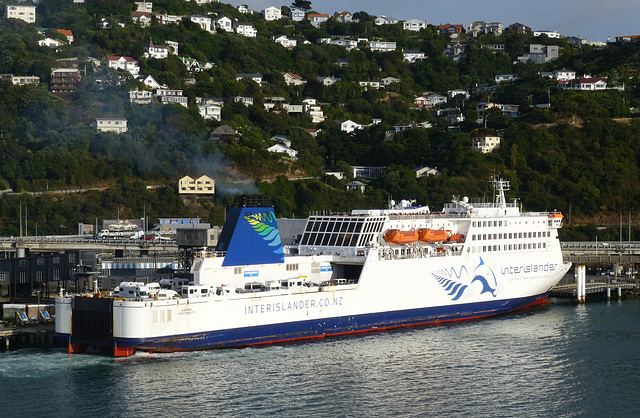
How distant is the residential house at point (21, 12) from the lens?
480ft

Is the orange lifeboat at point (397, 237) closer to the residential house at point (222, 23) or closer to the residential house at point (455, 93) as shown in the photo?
the residential house at point (455, 93)

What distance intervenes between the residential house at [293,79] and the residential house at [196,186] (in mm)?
50193

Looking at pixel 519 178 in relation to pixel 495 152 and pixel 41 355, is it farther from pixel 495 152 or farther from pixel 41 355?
pixel 41 355

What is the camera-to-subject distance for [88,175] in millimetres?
100250

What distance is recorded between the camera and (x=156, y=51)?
139 meters

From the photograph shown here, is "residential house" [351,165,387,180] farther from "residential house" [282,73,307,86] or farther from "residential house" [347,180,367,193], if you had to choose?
"residential house" [282,73,307,86]

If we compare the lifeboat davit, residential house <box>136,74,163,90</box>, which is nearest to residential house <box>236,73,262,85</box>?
residential house <box>136,74,163,90</box>

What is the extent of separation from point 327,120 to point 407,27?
2441 inches

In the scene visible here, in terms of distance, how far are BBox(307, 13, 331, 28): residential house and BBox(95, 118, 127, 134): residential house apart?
82.1 metres

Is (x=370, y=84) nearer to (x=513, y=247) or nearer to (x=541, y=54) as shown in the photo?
(x=541, y=54)

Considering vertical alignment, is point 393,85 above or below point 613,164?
above

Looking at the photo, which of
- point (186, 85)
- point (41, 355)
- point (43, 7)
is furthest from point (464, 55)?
point (41, 355)

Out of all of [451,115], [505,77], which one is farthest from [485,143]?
[505,77]

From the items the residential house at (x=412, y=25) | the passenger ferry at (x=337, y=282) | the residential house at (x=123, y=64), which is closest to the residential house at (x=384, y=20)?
the residential house at (x=412, y=25)
